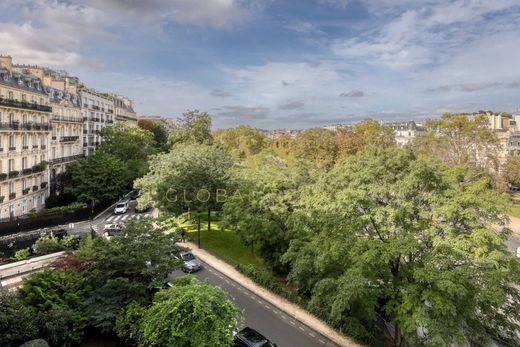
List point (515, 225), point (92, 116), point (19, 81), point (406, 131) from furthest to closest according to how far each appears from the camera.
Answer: point (406, 131), point (92, 116), point (515, 225), point (19, 81)

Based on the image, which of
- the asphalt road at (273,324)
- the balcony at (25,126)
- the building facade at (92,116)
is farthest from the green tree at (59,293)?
the building facade at (92,116)

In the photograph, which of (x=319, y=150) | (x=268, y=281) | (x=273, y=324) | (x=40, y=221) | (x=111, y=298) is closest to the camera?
(x=111, y=298)

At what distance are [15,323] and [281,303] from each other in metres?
13.8

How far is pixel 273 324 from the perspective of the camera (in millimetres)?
19969

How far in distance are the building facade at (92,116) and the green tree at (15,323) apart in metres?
48.5

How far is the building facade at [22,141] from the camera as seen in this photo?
34.8 m

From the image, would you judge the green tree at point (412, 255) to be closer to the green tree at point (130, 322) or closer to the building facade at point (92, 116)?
the green tree at point (130, 322)

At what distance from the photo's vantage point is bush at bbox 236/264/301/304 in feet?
74.4

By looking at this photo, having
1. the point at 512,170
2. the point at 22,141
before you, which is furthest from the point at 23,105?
the point at 512,170

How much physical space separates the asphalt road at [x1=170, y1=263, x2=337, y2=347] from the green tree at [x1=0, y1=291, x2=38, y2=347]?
7118 millimetres

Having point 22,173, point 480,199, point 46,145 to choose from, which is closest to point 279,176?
point 480,199

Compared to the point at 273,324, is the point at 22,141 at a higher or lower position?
higher

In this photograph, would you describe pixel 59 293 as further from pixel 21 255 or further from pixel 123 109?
pixel 123 109

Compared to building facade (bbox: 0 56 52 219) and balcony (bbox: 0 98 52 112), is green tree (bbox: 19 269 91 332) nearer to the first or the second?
building facade (bbox: 0 56 52 219)
